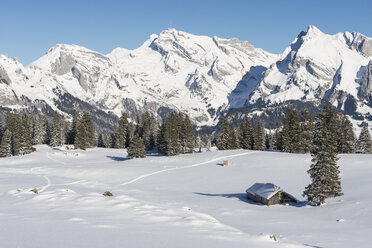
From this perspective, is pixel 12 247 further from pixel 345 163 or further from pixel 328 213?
pixel 345 163

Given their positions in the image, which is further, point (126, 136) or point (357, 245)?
point (126, 136)

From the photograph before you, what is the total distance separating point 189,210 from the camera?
3322 centimetres

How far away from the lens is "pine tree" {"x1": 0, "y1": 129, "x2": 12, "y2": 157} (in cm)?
10069

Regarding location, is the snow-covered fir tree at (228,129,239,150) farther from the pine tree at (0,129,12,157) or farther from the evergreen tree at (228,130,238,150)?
the pine tree at (0,129,12,157)

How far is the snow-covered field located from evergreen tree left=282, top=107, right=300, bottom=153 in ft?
43.6

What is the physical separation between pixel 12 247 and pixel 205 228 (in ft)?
41.6

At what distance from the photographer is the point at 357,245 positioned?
23000 mm

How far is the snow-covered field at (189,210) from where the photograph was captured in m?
18.5

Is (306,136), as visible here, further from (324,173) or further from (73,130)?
(73,130)

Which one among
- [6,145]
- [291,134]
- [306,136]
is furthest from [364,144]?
[6,145]

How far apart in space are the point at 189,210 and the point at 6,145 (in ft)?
287

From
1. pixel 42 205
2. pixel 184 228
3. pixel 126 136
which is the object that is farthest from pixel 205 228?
pixel 126 136

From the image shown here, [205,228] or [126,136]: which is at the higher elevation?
[126,136]

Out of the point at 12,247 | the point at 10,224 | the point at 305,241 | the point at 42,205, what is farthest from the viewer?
the point at 42,205
